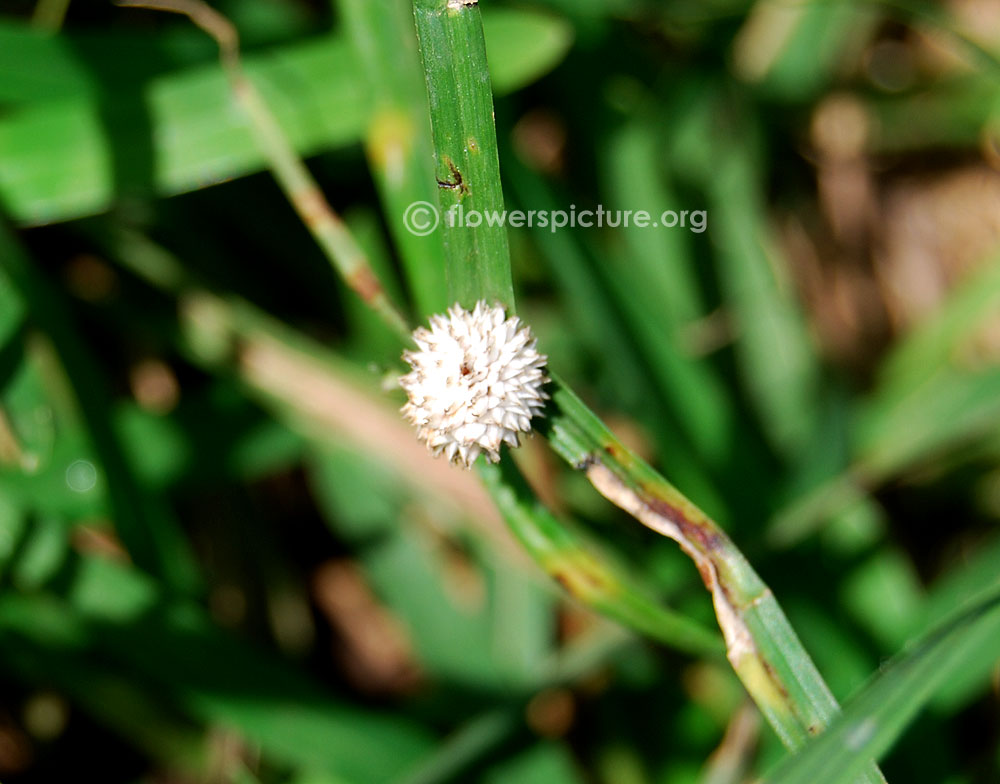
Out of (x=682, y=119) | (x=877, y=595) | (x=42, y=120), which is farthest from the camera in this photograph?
(x=682, y=119)

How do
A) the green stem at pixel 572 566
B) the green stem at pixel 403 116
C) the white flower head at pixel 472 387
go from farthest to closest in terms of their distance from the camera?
the green stem at pixel 403 116
the green stem at pixel 572 566
the white flower head at pixel 472 387

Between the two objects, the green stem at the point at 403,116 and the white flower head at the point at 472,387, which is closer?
the white flower head at the point at 472,387

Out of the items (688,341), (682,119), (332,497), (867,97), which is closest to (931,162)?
(867,97)

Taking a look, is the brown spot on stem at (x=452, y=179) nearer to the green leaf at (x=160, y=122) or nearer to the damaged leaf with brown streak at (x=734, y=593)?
the damaged leaf with brown streak at (x=734, y=593)

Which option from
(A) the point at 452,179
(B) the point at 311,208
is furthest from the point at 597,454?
(B) the point at 311,208

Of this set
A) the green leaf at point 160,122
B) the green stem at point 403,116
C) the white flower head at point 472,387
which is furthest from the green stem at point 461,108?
the green leaf at point 160,122

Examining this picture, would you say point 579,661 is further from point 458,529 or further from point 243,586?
point 243,586

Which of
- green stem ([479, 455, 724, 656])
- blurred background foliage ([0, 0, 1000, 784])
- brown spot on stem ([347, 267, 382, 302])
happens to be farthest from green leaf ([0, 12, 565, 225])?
green stem ([479, 455, 724, 656])

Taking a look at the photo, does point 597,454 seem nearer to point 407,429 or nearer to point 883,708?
point 883,708
